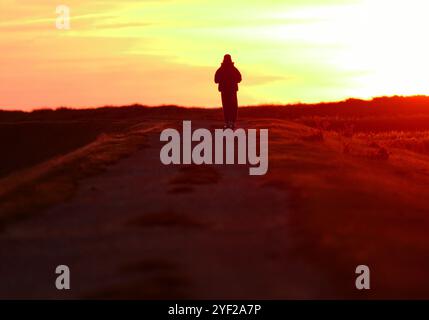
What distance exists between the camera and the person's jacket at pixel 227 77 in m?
38.9

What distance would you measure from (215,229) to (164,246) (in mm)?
1532

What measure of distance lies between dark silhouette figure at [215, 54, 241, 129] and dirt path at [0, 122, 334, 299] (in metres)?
16.1

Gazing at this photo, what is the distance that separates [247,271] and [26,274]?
3.08 m

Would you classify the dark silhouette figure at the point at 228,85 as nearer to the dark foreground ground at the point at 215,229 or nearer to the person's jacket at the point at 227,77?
the person's jacket at the point at 227,77

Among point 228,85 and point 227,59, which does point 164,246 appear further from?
point 227,59

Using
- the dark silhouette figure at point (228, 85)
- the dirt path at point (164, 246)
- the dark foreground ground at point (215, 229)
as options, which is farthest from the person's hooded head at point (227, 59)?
the dirt path at point (164, 246)

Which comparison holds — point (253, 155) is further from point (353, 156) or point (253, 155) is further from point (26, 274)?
point (26, 274)

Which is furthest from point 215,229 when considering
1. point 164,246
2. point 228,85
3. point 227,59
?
point 227,59

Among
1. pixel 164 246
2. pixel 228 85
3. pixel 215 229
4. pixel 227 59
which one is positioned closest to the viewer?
pixel 164 246

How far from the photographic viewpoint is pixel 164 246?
647 inches

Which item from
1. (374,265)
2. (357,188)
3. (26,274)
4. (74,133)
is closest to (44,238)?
(26,274)

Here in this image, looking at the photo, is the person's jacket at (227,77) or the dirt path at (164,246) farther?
the person's jacket at (227,77)

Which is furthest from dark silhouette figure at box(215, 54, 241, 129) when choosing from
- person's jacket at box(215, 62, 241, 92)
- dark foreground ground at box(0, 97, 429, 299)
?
dark foreground ground at box(0, 97, 429, 299)

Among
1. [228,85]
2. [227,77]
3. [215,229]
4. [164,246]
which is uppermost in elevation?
[227,77]
